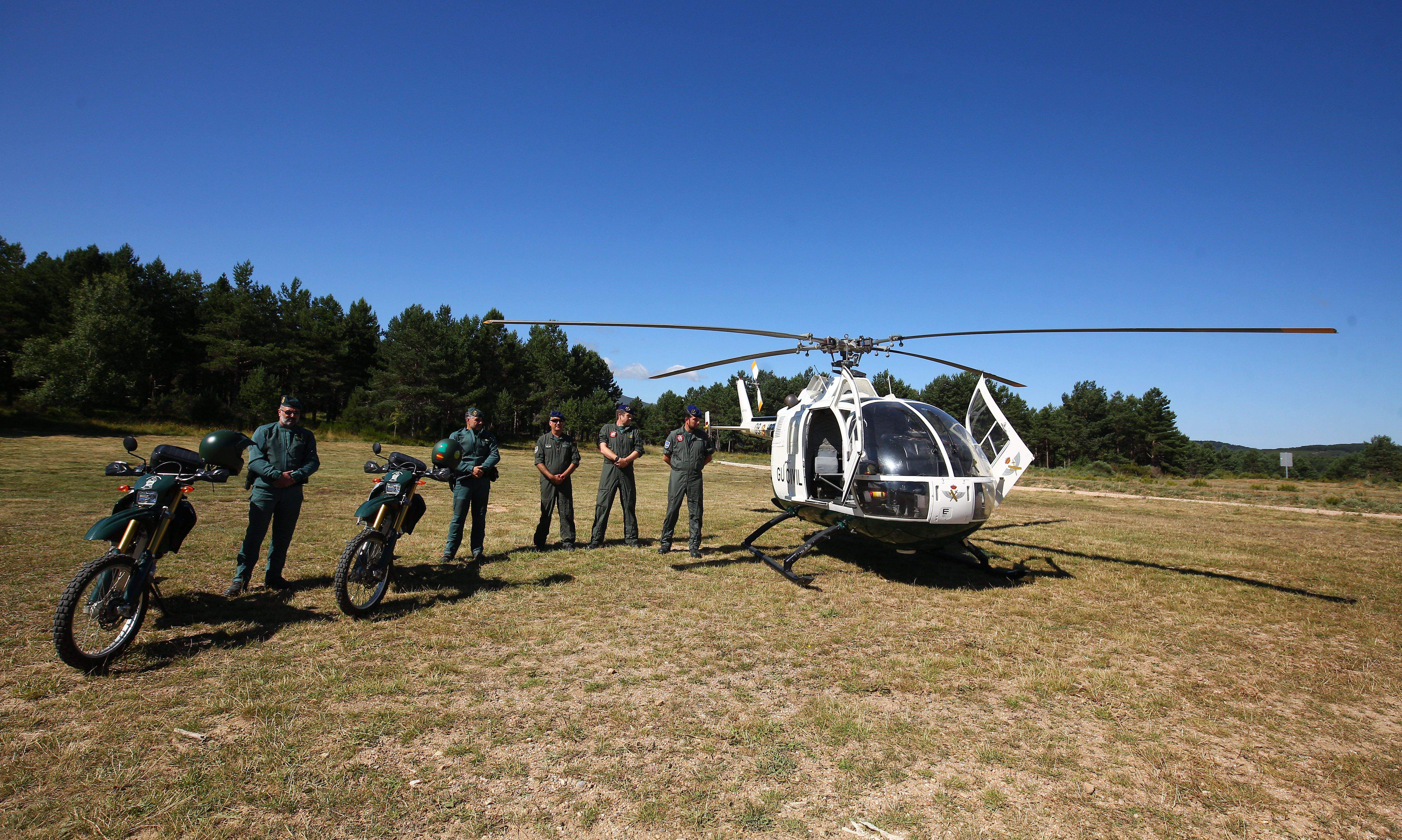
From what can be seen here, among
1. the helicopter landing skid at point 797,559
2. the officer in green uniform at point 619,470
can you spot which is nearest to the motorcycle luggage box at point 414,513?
the officer in green uniform at point 619,470

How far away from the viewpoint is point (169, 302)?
45594mm

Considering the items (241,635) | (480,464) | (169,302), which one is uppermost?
(169,302)

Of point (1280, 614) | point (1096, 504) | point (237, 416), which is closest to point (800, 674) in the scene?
point (1280, 614)

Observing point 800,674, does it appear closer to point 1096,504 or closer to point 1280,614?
point 1280,614

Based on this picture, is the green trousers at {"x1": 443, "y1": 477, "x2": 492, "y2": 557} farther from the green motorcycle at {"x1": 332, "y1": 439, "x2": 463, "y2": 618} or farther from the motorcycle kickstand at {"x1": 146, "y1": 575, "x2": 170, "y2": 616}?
the motorcycle kickstand at {"x1": 146, "y1": 575, "x2": 170, "y2": 616}

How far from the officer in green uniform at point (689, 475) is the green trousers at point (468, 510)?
8.33 ft

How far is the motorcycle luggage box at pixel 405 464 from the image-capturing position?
6312 millimetres

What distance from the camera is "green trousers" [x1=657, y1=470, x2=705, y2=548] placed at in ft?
28.7

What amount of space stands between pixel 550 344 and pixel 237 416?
2860 cm

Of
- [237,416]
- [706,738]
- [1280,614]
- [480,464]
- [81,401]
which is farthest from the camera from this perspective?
[237,416]

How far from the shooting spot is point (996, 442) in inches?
307

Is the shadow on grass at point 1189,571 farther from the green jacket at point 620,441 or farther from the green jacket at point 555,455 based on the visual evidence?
the green jacket at point 555,455

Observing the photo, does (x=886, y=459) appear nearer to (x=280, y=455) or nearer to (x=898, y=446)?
(x=898, y=446)

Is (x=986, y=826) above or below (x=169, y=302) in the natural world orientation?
below
